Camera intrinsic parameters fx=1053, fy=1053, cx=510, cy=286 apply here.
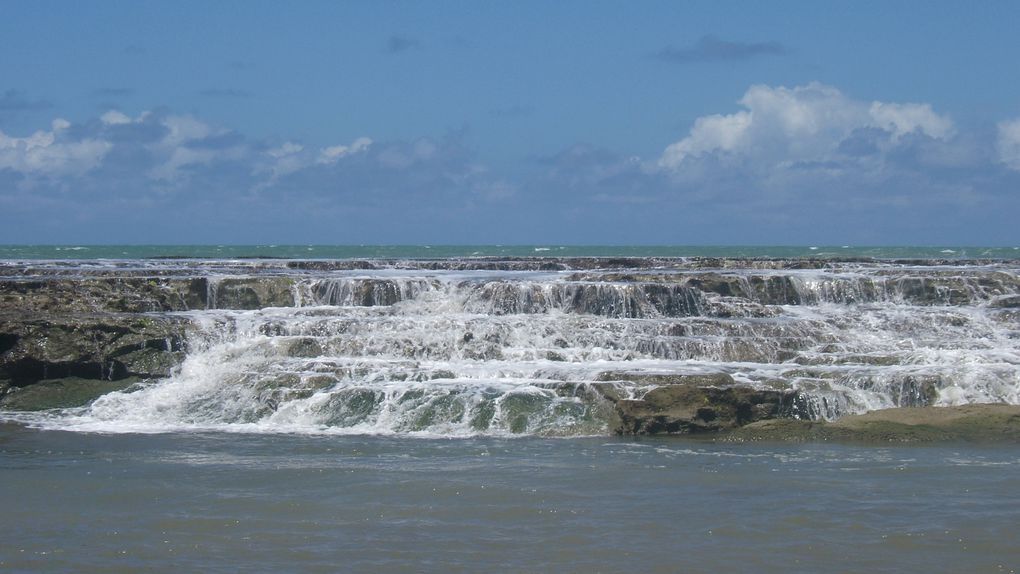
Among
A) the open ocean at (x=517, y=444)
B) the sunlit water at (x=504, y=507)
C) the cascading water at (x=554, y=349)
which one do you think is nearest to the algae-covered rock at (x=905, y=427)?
the open ocean at (x=517, y=444)

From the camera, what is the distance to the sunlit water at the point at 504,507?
8.85 metres

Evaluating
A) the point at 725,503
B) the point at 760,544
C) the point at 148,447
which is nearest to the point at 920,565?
the point at 760,544

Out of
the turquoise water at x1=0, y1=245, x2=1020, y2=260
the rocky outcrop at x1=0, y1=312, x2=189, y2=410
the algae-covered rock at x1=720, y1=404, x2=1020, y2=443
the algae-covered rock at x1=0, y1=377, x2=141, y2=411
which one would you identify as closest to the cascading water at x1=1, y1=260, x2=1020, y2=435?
the algae-covered rock at x1=0, y1=377, x2=141, y2=411

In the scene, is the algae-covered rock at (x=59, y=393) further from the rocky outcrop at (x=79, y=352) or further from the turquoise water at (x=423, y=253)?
the turquoise water at (x=423, y=253)

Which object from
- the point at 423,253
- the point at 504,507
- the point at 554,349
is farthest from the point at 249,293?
the point at 423,253

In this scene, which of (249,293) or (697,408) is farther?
(249,293)

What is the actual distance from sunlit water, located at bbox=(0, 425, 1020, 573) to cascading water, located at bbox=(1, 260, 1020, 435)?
1.88 metres

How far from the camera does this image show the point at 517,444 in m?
14.7

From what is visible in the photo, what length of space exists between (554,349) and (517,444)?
5.35 meters

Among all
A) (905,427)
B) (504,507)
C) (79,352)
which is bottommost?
(504,507)

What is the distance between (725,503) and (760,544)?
152cm

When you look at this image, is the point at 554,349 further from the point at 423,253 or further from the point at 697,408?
the point at 423,253

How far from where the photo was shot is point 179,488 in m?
11.5

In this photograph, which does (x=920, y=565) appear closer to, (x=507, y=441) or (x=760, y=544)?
(x=760, y=544)
